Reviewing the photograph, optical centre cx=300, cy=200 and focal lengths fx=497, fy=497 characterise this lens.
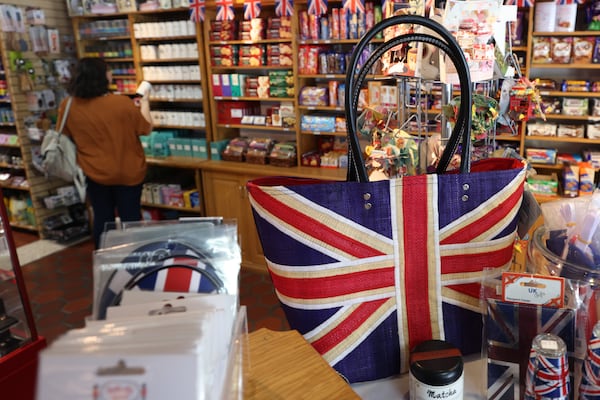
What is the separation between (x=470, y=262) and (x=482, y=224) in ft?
0.25

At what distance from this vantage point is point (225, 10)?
4.35m

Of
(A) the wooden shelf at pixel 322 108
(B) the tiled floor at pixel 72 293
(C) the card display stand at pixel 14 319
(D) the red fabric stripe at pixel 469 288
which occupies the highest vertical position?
(A) the wooden shelf at pixel 322 108

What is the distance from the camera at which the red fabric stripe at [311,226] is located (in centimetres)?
88

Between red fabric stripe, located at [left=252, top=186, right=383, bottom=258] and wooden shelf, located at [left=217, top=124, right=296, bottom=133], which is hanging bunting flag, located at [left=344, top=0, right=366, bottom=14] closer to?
wooden shelf, located at [left=217, top=124, right=296, bottom=133]

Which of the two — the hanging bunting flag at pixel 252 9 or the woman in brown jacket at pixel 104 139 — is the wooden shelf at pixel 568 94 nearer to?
the hanging bunting flag at pixel 252 9

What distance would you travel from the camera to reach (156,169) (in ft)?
18.9

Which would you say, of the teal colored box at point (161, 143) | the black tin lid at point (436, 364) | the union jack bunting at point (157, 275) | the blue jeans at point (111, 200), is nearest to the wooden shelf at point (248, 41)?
the teal colored box at point (161, 143)

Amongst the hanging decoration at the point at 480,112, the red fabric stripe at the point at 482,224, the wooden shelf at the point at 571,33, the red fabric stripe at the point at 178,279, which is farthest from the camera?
the wooden shelf at the point at 571,33

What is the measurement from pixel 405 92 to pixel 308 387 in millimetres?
863

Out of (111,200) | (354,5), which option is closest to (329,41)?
(354,5)

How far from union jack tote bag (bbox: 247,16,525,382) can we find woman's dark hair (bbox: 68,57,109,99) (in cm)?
311

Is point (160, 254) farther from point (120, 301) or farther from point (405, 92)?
point (405, 92)

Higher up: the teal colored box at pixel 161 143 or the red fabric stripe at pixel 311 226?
the red fabric stripe at pixel 311 226

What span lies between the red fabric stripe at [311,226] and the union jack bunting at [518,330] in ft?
0.81
